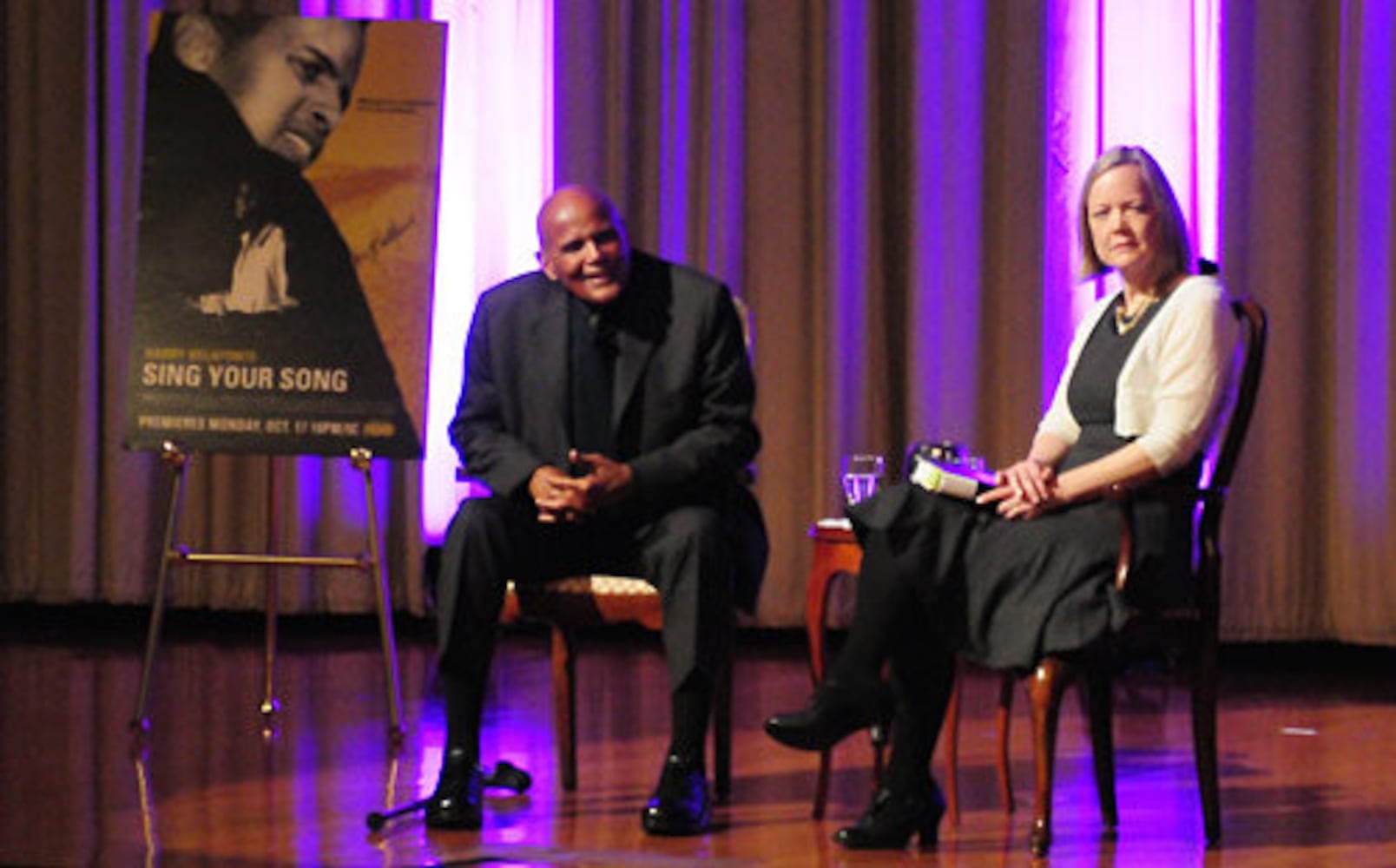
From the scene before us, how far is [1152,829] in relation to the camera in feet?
13.2

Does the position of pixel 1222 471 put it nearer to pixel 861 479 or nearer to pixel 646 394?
pixel 861 479

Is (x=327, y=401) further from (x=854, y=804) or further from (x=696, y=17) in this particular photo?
(x=696, y=17)

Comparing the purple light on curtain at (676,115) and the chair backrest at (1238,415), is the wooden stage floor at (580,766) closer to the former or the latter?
the chair backrest at (1238,415)

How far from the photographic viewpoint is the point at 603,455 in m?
4.32

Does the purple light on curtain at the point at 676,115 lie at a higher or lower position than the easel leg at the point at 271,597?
higher

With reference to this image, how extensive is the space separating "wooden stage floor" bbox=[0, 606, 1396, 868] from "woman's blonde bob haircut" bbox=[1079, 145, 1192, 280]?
1153 mm

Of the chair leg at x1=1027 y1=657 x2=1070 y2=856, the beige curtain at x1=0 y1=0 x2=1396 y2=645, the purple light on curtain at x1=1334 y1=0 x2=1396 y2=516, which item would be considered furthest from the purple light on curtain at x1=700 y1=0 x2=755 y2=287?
the chair leg at x1=1027 y1=657 x2=1070 y2=856

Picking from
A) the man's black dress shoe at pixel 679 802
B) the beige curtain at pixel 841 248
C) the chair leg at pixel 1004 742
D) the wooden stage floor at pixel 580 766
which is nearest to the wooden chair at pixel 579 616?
the wooden stage floor at pixel 580 766

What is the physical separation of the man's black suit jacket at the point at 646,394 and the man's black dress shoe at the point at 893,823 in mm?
600

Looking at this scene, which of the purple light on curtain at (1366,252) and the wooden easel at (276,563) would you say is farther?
the purple light on curtain at (1366,252)

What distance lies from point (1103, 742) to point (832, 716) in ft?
2.30

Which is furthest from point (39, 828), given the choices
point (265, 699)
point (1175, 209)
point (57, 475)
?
point (57, 475)

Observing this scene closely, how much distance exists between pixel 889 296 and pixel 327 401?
8.26 feet

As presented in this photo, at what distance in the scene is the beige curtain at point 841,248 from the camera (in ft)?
21.8
